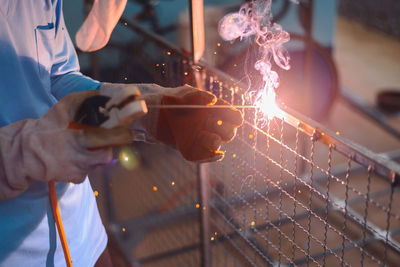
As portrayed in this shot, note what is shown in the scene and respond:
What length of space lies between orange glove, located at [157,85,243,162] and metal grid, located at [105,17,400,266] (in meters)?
0.14

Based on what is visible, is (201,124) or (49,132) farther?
(201,124)

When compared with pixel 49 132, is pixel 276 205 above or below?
below

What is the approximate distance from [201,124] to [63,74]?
1.65ft

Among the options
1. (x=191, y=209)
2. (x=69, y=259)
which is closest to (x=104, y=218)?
(x=191, y=209)

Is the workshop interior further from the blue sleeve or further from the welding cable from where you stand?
the welding cable

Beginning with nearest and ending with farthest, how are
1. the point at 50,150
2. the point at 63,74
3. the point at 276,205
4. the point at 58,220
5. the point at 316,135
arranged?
the point at 50,150, the point at 316,135, the point at 58,220, the point at 63,74, the point at 276,205

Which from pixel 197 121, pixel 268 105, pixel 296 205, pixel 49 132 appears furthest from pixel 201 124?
pixel 296 205

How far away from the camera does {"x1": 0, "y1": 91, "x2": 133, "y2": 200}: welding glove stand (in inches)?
34.5

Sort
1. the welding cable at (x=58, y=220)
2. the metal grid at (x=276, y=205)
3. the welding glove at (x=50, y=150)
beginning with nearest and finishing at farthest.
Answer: the welding glove at (x=50, y=150)
the metal grid at (x=276, y=205)
the welding cable at (x=58, y=220)

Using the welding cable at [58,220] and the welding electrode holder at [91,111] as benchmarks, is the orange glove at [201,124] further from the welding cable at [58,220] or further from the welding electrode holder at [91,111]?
the welding cable at [58,220]

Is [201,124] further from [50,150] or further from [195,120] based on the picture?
[50,150]

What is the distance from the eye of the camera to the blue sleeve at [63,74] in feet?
4.07

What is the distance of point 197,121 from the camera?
1056 millimetres

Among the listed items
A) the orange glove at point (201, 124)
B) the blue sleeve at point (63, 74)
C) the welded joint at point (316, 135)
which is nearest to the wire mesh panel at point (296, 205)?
the welded joint at point (316, 135)
